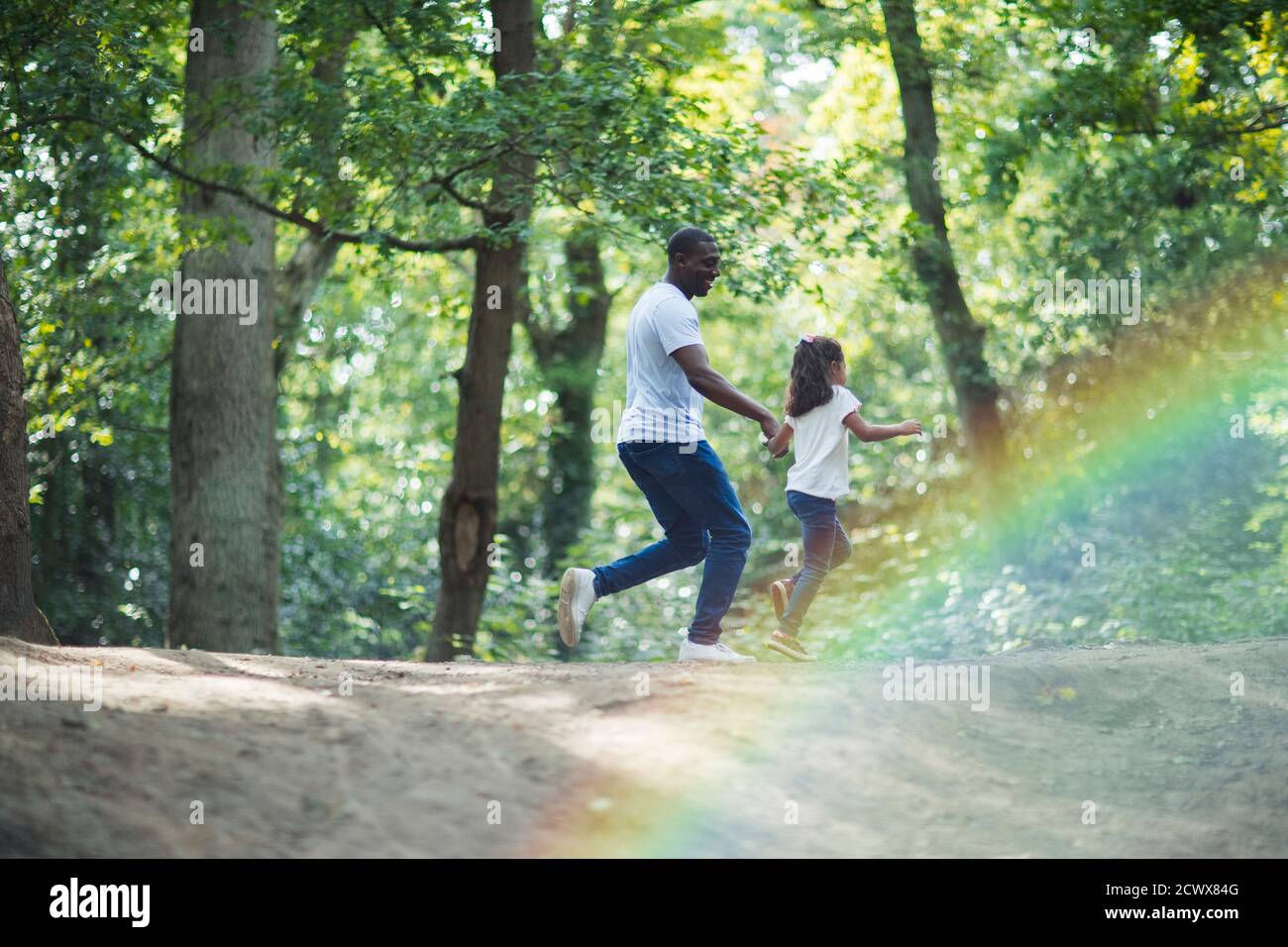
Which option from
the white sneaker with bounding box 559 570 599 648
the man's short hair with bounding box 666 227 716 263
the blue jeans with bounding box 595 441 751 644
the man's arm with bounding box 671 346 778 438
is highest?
the man's short hair with bounding box 666 227 716 263

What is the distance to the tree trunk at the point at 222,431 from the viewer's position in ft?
36.8

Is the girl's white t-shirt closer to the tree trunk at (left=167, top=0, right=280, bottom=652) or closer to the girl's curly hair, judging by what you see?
the girl's curly hair

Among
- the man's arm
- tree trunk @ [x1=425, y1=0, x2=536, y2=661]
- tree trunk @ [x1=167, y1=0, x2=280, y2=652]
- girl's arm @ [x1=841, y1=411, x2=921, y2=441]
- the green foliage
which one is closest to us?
the man's arm

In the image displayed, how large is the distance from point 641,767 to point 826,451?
126 inches

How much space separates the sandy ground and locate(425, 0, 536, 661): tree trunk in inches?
197

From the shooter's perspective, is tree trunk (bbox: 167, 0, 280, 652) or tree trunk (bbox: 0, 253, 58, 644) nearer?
tree trunk (bbox: 0, 253, 58, 644)

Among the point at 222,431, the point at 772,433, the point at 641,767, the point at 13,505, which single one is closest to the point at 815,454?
the point at 772,433

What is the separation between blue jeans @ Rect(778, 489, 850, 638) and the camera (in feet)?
24.8

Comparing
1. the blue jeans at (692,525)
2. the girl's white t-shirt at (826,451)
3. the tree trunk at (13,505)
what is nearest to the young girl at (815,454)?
the girl's white t-shirt at (826,451)

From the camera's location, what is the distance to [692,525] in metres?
7.10

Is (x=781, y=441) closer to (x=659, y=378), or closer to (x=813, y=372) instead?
(x=813, y=372)

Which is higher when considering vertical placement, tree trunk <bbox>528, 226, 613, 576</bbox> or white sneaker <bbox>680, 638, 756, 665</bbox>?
tree trunk <bbox>528, 226, 613, 576</bbox>

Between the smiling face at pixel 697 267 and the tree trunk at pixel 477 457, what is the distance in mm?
4423

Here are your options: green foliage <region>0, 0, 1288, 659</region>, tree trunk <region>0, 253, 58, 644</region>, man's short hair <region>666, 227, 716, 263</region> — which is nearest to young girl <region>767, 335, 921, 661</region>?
man's short hair <region>666, 227, 716, 263</region>
